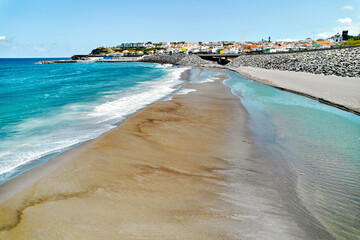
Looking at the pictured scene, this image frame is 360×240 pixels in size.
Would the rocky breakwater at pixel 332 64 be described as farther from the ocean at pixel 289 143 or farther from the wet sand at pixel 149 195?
the wet sand at pixel 149 195

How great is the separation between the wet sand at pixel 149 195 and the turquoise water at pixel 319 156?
62 centimetres

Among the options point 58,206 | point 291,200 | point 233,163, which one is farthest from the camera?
point 233,163

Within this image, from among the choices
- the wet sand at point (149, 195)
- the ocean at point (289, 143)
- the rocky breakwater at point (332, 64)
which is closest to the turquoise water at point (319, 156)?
the ocean at point (289, 143)

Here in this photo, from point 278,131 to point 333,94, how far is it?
1087 centimetres

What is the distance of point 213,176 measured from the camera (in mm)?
5547

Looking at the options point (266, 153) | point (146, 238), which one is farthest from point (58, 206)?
point (266, 153)

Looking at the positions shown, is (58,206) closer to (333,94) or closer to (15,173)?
(15,173)

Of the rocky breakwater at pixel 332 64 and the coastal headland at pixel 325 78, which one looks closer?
the coastal headland at pixel 325 78

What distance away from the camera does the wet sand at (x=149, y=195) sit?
12.1 ft

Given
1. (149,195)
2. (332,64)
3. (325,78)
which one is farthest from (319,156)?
(332,64)

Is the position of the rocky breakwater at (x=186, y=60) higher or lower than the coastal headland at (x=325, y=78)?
higher

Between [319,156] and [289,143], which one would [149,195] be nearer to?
[319,156]

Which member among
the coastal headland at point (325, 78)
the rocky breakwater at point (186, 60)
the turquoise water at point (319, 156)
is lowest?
the turquoise water at point (319, 156)

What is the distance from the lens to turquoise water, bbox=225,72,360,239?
436 cm
